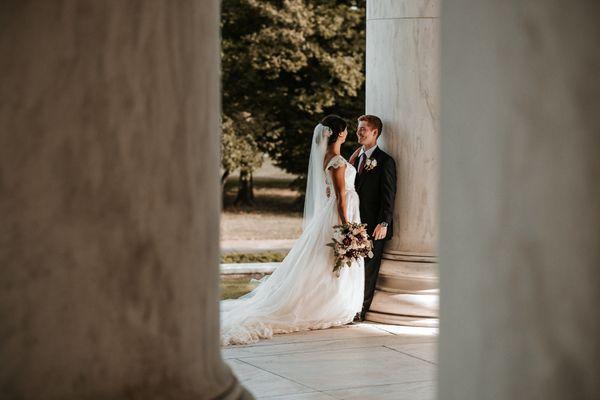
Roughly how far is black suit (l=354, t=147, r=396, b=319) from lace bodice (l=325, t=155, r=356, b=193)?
0.84ft

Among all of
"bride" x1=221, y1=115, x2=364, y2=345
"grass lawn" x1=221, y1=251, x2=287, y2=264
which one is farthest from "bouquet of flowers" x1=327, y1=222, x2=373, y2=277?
"grass lawn" x1=221, y1=251, x2=287, y2=264

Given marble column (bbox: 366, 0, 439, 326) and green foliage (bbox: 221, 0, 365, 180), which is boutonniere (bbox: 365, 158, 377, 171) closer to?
marble column (bbox: 366, 0, 439, 326)

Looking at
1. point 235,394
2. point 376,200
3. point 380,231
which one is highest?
point 376,200

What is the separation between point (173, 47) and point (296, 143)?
44.5 m

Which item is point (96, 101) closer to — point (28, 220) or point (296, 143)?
point (28, 220)

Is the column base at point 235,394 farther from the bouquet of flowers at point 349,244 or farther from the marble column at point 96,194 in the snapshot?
the bouquet of flowers at point 349,244

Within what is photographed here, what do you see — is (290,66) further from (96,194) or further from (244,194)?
(96,194)

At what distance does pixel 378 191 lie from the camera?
55.3ft

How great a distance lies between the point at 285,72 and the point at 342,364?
37.0 m

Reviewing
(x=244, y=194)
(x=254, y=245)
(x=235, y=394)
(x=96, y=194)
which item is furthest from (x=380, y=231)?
(x=244, y=194)

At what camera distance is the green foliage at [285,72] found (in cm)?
4603

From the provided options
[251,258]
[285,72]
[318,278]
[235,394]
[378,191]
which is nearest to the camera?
[235,394]

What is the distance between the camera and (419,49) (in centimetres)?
1648

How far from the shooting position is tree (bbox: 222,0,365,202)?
151ft
